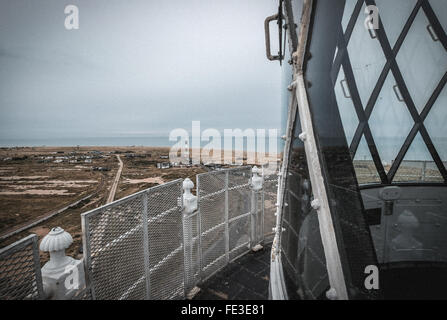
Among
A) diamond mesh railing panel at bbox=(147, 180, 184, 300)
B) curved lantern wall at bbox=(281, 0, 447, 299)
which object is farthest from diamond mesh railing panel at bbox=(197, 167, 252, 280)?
curved lantern wall at bbox=(281, 0, 447, 299)

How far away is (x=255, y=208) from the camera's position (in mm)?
5750

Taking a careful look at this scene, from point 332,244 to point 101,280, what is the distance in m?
2.52

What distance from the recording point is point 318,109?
4.74ft

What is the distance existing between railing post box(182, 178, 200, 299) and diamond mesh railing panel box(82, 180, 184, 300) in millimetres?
131

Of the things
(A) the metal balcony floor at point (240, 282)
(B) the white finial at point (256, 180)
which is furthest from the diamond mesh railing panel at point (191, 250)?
(B) the white finial at point (256, 180)

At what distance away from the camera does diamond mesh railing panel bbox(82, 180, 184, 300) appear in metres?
2.24

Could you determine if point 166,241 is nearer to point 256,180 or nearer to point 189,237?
point 189,237

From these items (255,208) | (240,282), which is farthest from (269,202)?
(240,282)

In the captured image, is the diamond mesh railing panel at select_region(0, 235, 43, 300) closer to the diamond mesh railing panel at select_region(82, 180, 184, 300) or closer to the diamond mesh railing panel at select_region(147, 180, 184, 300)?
the diamond mesh railing panel at select_region(82, 180, 184, 300)

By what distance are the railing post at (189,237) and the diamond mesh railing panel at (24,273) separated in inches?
93.9

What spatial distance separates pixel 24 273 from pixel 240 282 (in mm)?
3880

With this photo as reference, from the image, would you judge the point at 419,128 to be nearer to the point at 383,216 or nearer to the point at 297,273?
the point at 383,216
